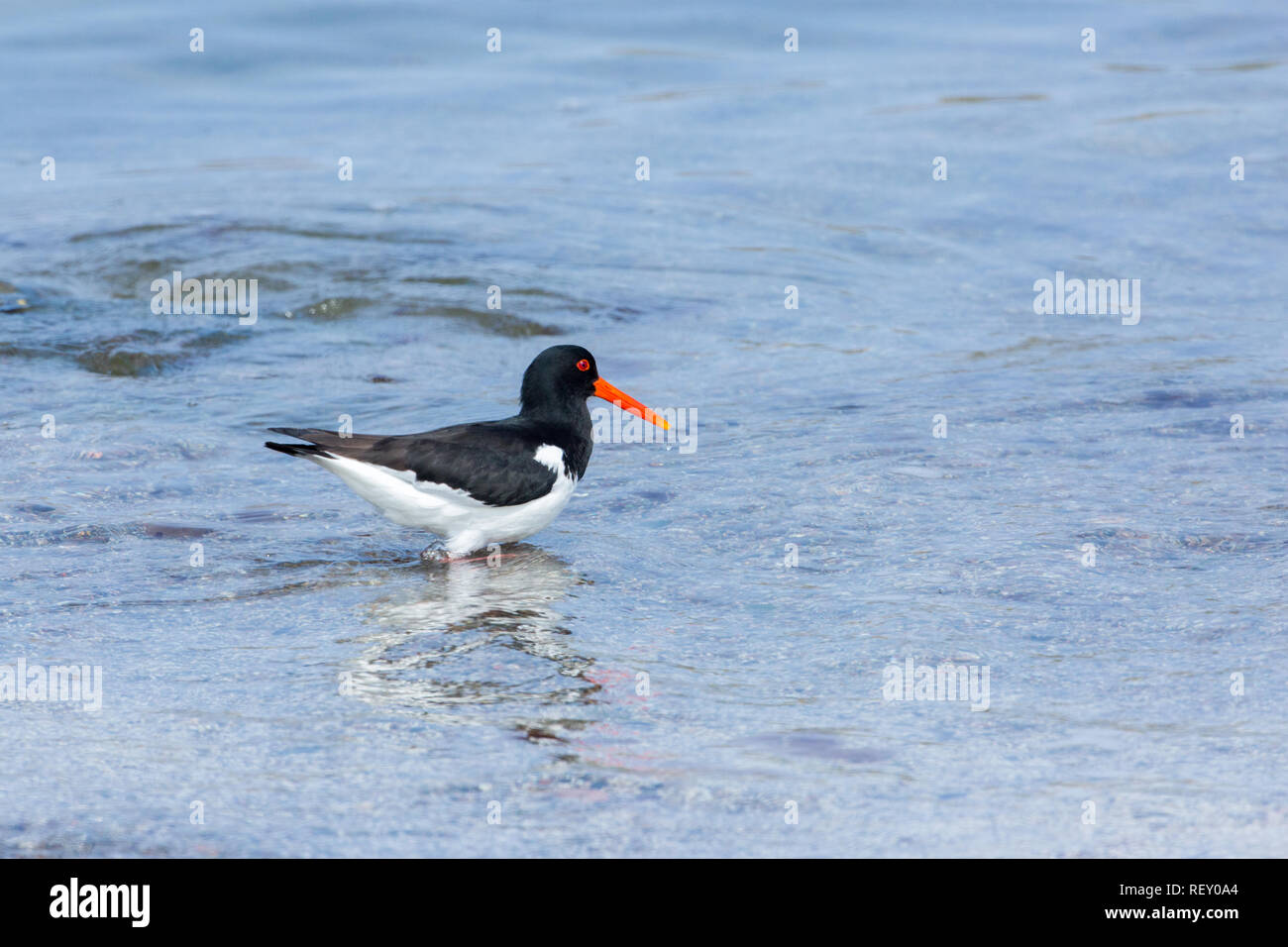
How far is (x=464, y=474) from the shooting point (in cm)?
643

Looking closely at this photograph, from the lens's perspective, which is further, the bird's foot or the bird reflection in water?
the bird's foot

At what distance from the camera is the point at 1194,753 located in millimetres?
4637

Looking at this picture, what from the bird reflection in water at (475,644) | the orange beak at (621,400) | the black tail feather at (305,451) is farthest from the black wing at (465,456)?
the orange beak at (621,400)

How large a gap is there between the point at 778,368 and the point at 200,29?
11943 millimetres

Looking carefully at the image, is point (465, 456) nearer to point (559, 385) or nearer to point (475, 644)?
point (559, 385)

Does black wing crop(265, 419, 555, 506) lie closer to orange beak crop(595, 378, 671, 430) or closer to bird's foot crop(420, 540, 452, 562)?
bird's foot crop(420, 540, 452, 562)

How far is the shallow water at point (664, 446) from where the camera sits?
4.48 metres

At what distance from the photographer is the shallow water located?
4.48 metres

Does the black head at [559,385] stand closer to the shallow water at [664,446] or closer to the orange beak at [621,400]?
the orange beak at [621,400]

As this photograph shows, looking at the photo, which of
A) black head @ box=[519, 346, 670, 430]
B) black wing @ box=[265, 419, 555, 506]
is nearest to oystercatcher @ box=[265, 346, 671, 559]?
black wing @ box=[265, 419, 555, 506]

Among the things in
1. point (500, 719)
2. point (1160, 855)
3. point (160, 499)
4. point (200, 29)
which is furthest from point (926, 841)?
point (200, 29)

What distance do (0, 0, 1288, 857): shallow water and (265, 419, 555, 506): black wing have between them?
41 centimetres

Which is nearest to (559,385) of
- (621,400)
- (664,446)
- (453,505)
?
(621,400)

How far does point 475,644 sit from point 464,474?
107cm
